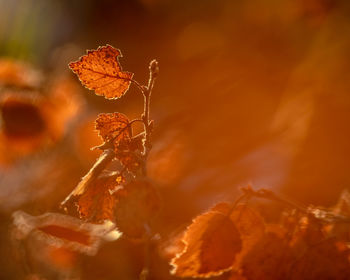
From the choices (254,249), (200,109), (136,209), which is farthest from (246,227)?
(200,109)

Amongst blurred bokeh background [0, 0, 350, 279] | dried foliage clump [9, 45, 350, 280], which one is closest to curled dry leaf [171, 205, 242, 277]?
dried foliage clump [9, 45, 350, 280]

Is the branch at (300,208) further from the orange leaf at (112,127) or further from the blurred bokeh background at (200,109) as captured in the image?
the blurred bokeh background at (200,109)

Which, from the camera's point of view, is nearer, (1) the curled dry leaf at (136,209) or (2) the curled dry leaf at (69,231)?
(1) the curled dry leaf at (136,209)

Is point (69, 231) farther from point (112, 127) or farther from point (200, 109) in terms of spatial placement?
point (200, 109)

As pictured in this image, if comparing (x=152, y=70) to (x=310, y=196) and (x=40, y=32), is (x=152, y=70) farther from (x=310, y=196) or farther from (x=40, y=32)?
(x=40, y=32)

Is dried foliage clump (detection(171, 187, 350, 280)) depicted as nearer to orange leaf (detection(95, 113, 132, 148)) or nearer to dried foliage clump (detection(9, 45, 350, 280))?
dried foliage clump (detection(9, 45, 350, 280))

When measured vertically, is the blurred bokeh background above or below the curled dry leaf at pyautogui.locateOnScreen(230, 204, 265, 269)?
above

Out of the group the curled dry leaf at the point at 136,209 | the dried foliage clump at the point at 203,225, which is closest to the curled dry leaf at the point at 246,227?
the dried foliage clump at the point at 203,225
